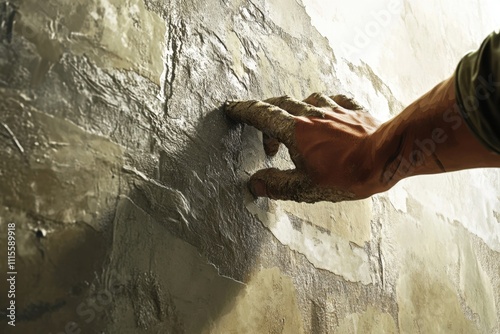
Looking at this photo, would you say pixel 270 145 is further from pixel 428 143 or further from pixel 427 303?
pixel 427 303

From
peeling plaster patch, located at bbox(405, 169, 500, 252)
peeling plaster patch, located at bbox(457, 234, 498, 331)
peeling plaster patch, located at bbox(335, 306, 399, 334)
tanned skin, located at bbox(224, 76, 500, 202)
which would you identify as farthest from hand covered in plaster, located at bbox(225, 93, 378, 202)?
peeling plaster patch, located at bbox(457, 234, 498, 331)

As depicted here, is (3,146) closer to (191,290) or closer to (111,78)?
(111,78)

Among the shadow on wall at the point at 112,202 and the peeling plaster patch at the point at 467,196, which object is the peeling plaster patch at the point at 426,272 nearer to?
the peeling plaster patch at the point at 467,196

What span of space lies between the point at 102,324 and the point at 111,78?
1.52 ft

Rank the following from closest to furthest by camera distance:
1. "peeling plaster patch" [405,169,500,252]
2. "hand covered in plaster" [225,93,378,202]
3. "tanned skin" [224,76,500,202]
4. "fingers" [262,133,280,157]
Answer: "tanned skin" [224,76,500,202], "hand covered in plaster" [225,93,378,202], "fingers" [262,133,280,157], "peeling plaster patch" [405,169,500,252]

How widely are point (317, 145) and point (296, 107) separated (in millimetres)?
161

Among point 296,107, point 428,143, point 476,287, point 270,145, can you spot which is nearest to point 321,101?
point 296,107

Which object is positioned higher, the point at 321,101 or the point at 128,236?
the point at 321,101

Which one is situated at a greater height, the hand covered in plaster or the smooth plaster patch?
the smooth plaster patch

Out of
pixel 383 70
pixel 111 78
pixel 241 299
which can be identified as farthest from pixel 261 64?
pixel 383 70

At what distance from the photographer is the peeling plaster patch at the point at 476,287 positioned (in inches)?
88.1

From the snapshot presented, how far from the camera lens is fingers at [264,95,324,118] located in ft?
3.65

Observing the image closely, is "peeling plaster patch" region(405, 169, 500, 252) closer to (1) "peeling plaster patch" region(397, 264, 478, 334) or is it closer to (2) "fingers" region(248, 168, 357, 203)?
(1) "peeling plaster patch" region(397, 264, 478, 334)

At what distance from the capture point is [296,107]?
3.84 ft
